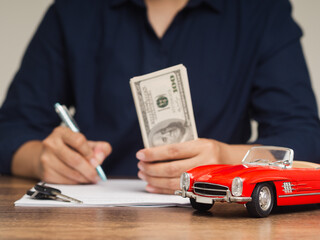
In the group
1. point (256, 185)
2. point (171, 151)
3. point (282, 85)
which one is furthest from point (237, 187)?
point (282, 85)

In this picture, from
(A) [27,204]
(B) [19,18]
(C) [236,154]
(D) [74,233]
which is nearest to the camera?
(D) [74,233]

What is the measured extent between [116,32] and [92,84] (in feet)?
0.76

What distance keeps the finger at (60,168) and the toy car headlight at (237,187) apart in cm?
64

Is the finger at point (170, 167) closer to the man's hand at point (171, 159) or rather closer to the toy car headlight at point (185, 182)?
the man's hand at point (171, 159)

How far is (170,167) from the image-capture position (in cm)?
105

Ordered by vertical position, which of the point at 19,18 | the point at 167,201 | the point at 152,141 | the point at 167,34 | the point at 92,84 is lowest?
the point at 167,201

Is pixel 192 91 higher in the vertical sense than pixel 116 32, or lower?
lower

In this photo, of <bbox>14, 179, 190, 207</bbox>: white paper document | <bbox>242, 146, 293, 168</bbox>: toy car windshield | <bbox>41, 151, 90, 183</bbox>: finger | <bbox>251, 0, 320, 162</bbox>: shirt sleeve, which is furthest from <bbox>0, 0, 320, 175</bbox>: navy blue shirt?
<bbox>242, 146, 293, 168</bbox>: toy car windshield

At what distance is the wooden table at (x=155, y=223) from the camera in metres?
0.65

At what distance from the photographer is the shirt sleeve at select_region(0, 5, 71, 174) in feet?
5.50

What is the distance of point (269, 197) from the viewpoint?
0.77 m

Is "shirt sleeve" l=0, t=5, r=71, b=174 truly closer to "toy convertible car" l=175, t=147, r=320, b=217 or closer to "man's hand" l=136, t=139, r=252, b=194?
"man's hand" l=136, t=139, r=252, b=194

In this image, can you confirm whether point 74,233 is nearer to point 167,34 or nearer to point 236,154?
point 236,154

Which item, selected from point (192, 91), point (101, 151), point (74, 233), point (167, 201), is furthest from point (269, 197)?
point (192, 91)
